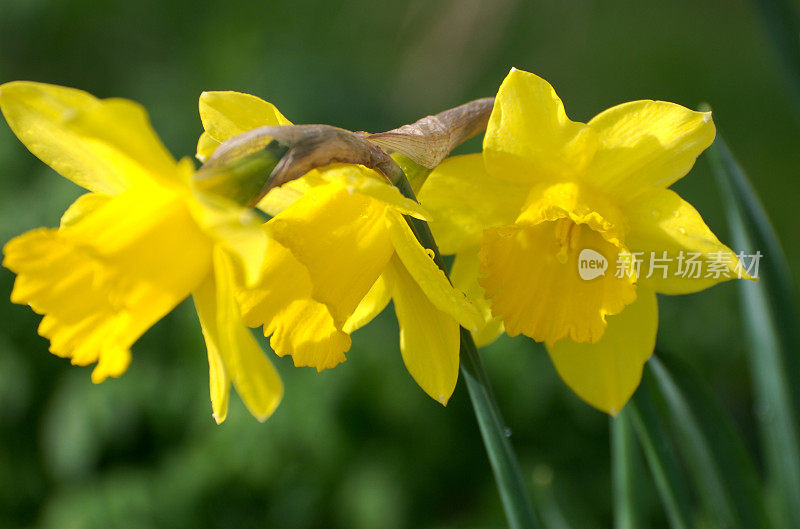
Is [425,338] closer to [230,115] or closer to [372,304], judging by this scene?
[372,304]

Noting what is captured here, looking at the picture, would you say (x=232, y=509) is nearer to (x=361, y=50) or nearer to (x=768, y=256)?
(x=768, y=256)

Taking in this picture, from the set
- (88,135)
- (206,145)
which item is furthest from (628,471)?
(88,135)

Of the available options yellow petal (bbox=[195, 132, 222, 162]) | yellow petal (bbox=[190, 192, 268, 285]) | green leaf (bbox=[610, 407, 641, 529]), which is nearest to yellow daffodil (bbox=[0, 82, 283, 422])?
yellow petal (bbox=[190, 192, 268, 285])

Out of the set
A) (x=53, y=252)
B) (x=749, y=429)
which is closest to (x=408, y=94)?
(x=749, y=429)

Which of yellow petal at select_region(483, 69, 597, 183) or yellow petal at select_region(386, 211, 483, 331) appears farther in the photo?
yellow petal at select_region(483, 69, 597, 183)

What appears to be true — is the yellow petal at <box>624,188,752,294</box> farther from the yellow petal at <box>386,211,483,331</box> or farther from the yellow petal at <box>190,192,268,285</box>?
the yellow petal at <box>190,192,268,285</box>
